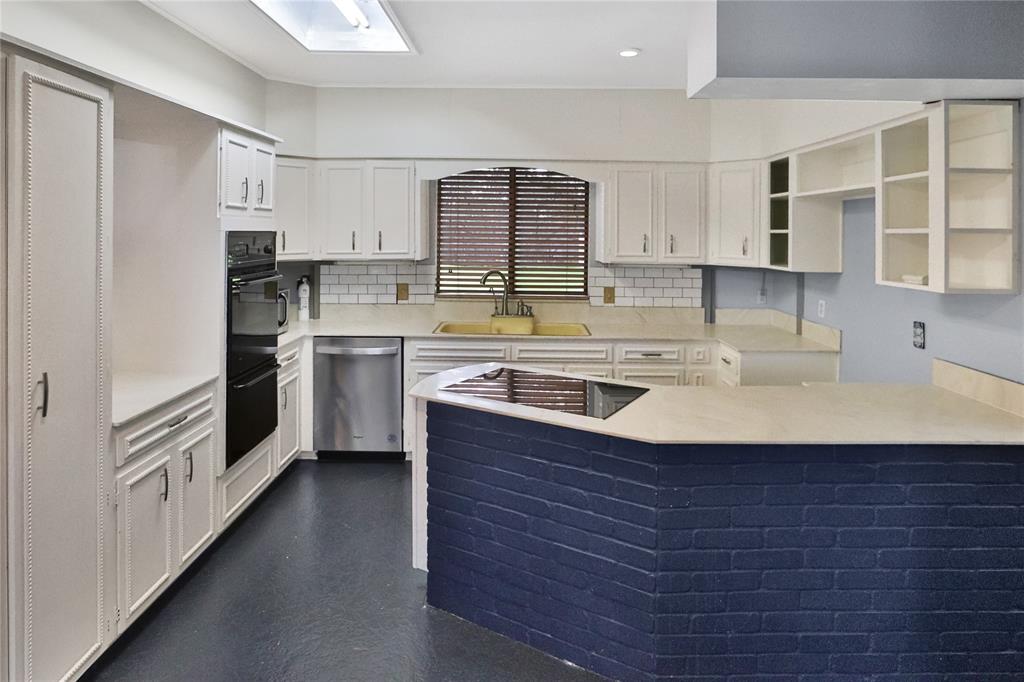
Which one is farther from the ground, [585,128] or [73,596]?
[585,128]

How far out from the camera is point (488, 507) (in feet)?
10.4

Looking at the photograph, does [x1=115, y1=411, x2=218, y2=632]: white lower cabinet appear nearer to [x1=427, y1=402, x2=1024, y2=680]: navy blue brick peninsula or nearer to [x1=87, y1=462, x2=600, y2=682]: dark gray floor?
[x1=87, y1=462, x2=600, y2=682]: dark gray floor

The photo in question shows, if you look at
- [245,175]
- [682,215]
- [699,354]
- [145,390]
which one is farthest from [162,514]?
[682,215]

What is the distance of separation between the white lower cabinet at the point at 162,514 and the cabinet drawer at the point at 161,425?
45 millimetres

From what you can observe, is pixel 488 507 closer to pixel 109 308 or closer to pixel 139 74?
pixel 109 308

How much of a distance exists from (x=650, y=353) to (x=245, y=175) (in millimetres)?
2782

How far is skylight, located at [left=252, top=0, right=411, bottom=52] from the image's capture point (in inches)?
150

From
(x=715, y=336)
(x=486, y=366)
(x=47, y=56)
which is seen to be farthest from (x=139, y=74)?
(x=715, y=336)

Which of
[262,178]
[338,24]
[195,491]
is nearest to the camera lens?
[195,491]

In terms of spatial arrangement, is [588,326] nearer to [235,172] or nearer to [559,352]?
[559,352]

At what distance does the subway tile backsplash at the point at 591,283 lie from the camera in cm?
604

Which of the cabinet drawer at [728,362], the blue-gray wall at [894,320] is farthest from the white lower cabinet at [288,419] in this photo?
the blue-gray wall at [894,320]

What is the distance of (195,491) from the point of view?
143 inches

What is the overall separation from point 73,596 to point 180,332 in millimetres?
1611
